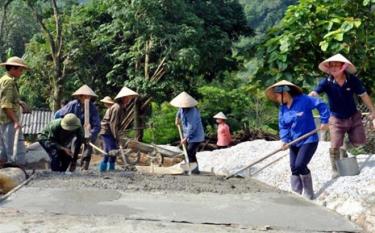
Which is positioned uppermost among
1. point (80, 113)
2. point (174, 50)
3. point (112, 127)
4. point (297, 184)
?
point (174, 50)

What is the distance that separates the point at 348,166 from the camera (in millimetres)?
7082

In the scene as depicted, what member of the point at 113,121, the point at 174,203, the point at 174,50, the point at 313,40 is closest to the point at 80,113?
the point at 113,121

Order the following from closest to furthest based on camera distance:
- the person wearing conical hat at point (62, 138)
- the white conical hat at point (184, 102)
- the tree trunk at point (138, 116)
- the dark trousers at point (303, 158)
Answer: the dark trousers at point (303, 158) → the person wearing conical hat at point (62, 138) → the white conical hat at point (184, 102) → the tree trunk at point (138, 116)

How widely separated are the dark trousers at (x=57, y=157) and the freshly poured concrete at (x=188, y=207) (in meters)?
1.73

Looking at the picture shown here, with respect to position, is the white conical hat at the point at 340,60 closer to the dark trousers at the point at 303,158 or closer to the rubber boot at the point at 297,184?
the dark trousers at the point at 303,158

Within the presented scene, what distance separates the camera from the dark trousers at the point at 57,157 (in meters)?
8.34

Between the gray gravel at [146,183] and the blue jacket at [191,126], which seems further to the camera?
the blue jacket at [191,126]

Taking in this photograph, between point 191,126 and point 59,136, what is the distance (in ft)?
7.24

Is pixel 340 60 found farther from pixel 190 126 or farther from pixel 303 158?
pixel 190 126

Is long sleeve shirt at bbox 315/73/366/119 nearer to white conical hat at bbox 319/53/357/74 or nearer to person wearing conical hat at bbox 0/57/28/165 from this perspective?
white conical hat at bbox 319/53/357/74

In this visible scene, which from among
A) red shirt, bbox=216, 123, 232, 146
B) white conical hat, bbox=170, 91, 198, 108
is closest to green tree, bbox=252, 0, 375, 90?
white conical hat, bbox=170, 91, 198, 108

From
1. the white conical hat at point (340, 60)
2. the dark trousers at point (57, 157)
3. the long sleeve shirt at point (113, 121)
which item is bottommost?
the dark trousers at point (57, 157)

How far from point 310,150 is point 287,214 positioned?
4.11 ft

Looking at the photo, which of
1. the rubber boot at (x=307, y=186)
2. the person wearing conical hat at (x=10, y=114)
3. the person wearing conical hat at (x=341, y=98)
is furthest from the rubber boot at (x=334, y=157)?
the person wearing conical hat at (x=10, y=114)
